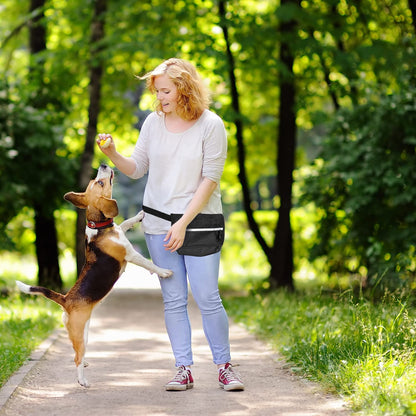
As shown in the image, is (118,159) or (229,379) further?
(229,379)

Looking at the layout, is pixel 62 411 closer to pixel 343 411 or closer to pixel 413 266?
pixel 343 411

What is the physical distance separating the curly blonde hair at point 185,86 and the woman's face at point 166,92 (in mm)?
25

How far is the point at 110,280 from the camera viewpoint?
496 cm

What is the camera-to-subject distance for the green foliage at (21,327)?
5.92 m

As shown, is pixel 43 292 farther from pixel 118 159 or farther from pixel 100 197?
pixel 118 159

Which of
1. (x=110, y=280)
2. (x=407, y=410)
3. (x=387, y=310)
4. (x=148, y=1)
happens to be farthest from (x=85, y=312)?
(x=148, y=1)

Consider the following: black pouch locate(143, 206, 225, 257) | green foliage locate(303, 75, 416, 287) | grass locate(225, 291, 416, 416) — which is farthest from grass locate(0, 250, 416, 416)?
green foliage locate(303, 75, 416, 287)

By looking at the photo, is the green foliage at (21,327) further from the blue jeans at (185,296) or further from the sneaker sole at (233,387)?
the sneaker sole at (233,387)

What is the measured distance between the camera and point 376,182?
10.2m

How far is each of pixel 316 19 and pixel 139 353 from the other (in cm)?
697

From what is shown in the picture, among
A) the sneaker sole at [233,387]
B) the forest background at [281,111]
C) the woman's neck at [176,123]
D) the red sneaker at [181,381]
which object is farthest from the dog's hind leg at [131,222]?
the forest background at [281,111]

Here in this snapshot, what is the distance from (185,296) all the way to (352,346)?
1423 mm

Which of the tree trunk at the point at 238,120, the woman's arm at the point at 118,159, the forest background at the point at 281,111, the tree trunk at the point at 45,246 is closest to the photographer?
the woman's arm at the point at 118,159

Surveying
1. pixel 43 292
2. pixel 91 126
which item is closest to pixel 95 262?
pixel 43 292
